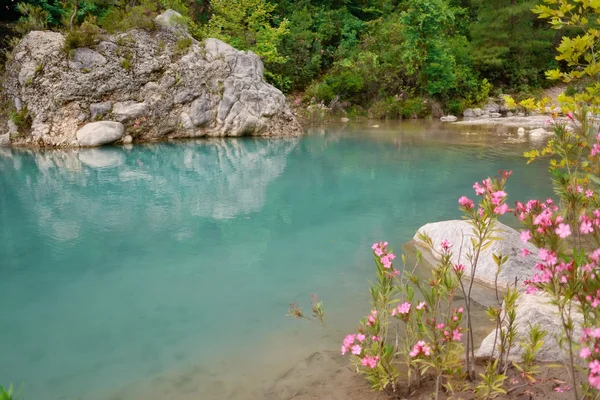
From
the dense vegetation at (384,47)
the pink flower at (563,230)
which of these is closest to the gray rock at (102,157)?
the dense vegetation at (384,47)

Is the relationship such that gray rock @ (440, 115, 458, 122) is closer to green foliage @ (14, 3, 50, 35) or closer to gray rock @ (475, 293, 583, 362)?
green foliage @ (14, 3, 50, 35)

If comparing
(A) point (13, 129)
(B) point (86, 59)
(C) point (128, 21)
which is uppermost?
(C) point (128, 21)

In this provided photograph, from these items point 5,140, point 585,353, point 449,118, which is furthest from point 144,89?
point 585,353

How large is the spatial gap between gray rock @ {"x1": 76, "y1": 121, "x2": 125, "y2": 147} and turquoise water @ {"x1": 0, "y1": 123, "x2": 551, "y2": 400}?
2.56 m

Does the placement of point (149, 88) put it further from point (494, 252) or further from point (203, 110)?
point (494, 252)

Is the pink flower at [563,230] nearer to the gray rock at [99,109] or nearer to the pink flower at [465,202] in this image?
the pink flower at [465,202]

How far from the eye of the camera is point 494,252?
4.55 m

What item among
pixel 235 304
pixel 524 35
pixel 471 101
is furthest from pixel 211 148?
pixel 524 35

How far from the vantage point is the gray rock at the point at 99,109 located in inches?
617

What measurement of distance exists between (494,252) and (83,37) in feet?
52.4

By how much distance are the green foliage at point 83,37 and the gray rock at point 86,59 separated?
0.63ft

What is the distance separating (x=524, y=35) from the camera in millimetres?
25391

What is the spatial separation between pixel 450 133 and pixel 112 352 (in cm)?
1529

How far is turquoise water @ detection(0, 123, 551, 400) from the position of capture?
3381mm
